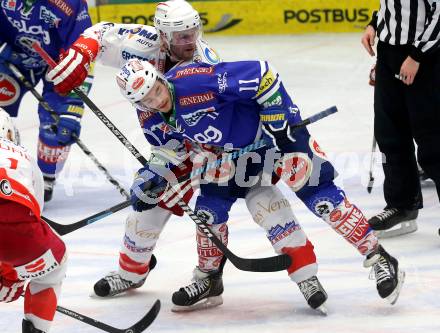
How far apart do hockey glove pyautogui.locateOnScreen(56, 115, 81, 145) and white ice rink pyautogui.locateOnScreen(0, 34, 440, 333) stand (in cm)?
33

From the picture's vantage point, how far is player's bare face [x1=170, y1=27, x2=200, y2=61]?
404cm

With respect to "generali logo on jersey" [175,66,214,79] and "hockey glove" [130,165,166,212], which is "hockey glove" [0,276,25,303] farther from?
"generali logo on jersey" [175,66,214,79]

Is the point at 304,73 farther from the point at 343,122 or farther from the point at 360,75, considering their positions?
the point at 343,122

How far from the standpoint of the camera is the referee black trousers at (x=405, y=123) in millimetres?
4355

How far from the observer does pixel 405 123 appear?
4547 millimetres

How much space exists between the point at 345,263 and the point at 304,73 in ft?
10.7

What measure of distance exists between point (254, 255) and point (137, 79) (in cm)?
116

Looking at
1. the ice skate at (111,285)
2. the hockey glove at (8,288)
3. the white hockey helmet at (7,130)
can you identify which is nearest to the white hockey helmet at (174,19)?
the ice skate at (111,285)

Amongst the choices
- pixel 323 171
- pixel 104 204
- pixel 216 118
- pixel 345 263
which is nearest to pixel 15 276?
pixel 216 118

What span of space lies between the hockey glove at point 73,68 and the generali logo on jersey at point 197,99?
2.08ft

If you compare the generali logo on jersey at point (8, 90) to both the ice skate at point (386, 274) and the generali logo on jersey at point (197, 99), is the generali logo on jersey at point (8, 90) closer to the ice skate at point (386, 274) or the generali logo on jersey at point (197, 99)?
the generali logo on jersey at point (197, 99)

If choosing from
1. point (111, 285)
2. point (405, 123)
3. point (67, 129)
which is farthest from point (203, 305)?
point (67, 129)

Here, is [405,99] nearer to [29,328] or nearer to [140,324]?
[140,324]

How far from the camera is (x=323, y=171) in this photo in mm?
3818
